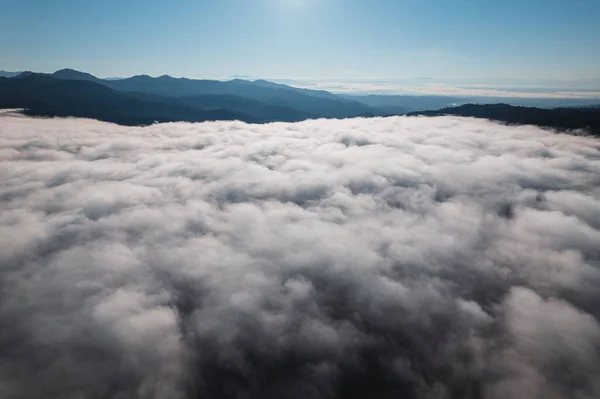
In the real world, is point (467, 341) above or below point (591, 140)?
below

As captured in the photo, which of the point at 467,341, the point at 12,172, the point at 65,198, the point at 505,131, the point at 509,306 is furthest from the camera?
the point at 505,131

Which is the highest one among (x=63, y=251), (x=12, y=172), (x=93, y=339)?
(x=12, y=172)

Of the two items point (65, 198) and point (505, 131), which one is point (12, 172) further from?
point (505, 131)

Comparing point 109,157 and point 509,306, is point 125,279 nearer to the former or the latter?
point 509,306

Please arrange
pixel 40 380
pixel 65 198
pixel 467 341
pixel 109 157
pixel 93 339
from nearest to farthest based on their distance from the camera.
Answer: pixel 40 380, pixel 93 339, pixel 467 341, pixel 65 198, pixel 109 157

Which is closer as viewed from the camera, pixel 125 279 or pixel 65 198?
pixel 125 279

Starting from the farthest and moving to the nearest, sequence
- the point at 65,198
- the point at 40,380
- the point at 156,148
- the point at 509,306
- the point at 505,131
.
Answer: the point at 505,131
the point at 156,148
the point at 65,198
the point at 509,306
the point at 40,380

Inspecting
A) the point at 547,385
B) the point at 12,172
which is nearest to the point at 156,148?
the point at 12,172

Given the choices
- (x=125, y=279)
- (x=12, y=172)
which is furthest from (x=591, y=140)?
(x=12, y=172)

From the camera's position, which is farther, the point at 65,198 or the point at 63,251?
the point at 65,198
